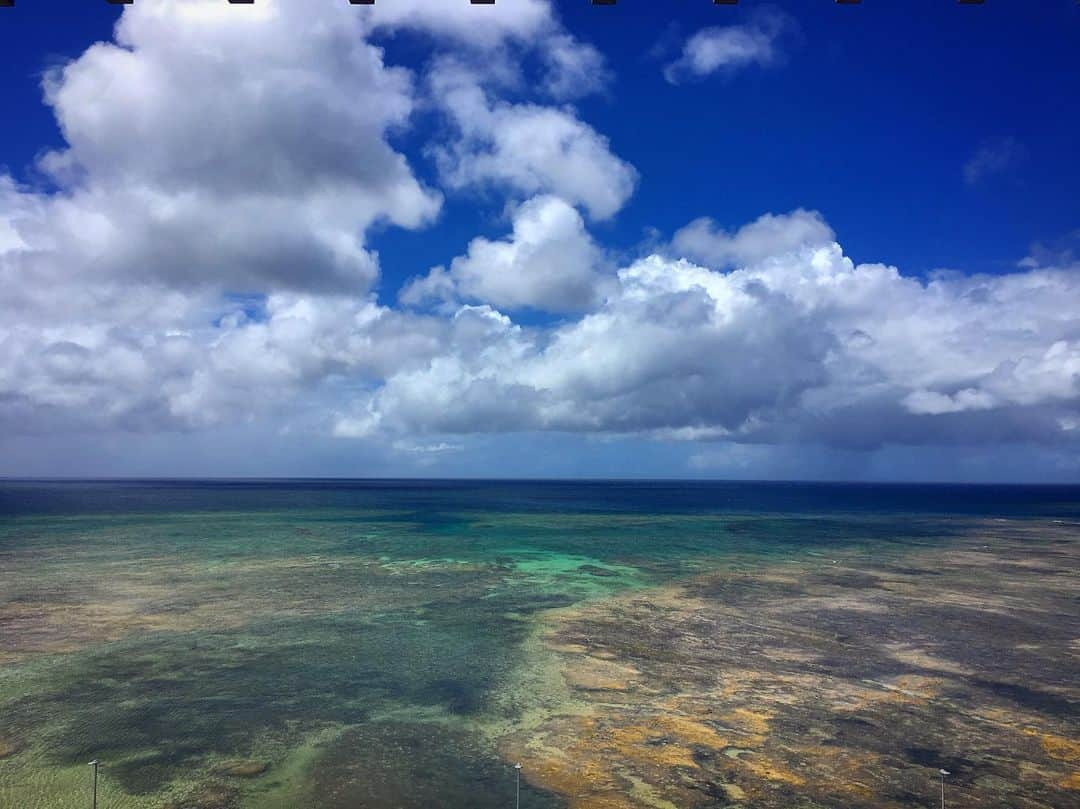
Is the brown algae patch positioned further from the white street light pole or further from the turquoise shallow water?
the turquoise shallow water

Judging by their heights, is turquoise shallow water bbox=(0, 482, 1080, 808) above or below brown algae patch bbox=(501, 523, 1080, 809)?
below

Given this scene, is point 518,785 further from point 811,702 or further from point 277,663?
point 277,663

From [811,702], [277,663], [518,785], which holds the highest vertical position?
[811,702]

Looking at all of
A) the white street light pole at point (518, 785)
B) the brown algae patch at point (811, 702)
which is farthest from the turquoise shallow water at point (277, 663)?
the brown algae patch at point (811, 702)

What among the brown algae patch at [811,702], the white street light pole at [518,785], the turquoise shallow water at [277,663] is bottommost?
the turquoise shallow water at [277,663]

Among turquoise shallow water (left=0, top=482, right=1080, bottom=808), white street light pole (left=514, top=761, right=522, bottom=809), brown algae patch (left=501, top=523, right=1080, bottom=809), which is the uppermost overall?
brown algae patch (left=501, top=523, right=1080, bottom=809)

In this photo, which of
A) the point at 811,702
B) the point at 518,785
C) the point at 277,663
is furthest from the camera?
the point at 277,663

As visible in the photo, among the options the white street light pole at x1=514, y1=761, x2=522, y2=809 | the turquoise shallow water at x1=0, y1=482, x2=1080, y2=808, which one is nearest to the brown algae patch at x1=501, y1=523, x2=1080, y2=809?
the white street light pole at x1=514, y1=761, x2=522, y2=809

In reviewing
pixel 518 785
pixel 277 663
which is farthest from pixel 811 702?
pixel 277 663

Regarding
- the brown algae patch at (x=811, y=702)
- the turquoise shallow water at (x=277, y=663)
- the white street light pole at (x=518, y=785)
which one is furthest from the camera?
the turquoise shallow water at (x=277, y=663)

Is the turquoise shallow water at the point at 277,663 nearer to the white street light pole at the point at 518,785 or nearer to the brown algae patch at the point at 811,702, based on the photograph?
the white street light pole at the point at 518,785

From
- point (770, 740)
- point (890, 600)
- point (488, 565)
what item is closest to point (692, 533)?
point (488, 565)
